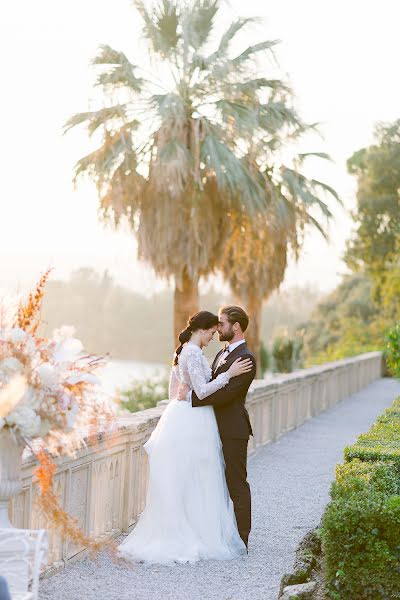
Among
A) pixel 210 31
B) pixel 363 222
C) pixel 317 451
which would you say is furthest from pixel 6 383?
pixel 363 222

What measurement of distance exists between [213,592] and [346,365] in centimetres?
1804

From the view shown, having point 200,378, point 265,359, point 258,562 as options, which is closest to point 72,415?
point 200,378

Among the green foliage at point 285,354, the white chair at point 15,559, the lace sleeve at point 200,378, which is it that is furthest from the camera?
the green foliage at point 285,354

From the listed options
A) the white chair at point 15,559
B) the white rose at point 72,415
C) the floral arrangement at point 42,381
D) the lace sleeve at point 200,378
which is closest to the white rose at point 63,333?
the floral arrangement at point 42,381

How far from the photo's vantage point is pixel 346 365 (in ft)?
79.2

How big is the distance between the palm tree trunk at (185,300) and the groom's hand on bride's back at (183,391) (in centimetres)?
1274

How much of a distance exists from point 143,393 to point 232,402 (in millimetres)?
17391

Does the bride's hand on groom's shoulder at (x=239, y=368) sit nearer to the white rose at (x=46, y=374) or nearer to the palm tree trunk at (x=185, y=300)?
the white rose at (x=46, y=374)

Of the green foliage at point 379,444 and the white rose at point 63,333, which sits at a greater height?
the white rose at point 63,333

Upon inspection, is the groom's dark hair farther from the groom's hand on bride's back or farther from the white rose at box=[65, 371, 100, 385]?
the white rose at box=[65, 371, 100, 385]

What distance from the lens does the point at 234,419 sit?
24.7 ft

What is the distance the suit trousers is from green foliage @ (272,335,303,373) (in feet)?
66.5

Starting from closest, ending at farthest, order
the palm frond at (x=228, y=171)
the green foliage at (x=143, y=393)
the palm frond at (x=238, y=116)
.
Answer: the palm frond at (x=228, y=171) → the palm frond at (x=238, y=116) → the green foliage at (x=143, y=393)

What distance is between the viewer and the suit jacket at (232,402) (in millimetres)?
7445
